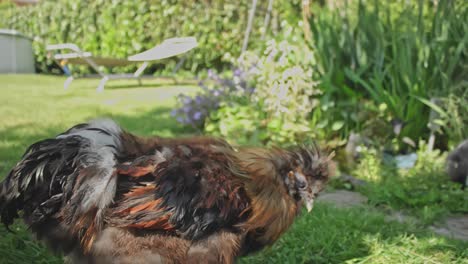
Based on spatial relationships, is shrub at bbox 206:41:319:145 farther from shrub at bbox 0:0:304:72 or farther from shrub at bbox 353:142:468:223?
shrub at bbox 0:0:304:72

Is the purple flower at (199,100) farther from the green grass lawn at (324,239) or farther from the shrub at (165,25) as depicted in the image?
the shrub at (165,25)

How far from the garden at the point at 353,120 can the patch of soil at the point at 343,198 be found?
19mm

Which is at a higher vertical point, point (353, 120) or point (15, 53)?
point (353, 120)

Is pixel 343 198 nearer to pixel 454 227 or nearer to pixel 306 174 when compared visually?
pixel 454 227

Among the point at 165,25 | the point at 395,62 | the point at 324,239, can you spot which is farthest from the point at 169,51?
the point at 165,25

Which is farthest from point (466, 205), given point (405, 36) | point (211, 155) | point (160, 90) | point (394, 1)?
point (160, 90)

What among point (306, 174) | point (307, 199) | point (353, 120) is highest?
point (306, 174)

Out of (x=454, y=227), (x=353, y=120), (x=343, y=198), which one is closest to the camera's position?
(x=454, y=227)

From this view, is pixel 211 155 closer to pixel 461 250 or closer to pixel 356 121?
pixel 461 250

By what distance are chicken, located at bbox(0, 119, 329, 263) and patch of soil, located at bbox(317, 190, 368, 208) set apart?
232cm

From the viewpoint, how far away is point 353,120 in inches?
250

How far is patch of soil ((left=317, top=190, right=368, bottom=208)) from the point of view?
4928 mm

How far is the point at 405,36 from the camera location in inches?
247

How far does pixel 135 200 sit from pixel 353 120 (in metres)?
4.34
